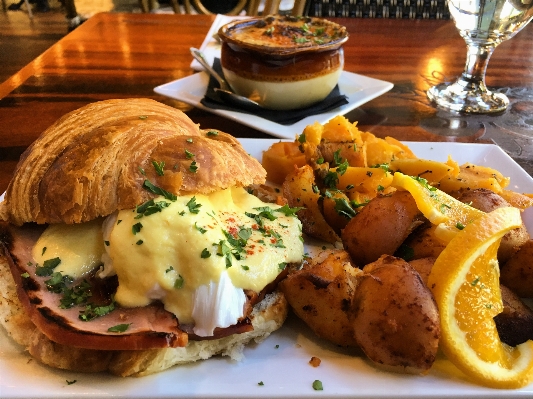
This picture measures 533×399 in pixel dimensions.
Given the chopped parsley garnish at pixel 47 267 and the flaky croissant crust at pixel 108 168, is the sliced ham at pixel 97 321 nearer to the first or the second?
the chopped parsley garnish at pixel 47 267

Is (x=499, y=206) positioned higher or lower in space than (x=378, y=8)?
higher

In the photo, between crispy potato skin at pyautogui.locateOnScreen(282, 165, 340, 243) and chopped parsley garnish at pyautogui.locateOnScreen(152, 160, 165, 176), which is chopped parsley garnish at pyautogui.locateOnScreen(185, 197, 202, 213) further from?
crispy potato skin at pyautogui.locateOnScreen(282, 165, 340, 243)

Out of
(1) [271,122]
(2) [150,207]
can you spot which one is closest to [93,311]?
(2) [150,207]

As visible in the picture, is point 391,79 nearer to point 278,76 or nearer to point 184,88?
point 278,76

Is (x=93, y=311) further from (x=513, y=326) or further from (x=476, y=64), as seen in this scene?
(x=476, y=64)

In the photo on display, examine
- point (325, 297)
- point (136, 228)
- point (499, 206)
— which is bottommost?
point (325, 297)

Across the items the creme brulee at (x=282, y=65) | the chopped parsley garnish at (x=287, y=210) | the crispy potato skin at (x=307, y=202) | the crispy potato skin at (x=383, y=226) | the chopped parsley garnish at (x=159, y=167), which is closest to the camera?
the chopped parsley garnish at (x=159, y=167)

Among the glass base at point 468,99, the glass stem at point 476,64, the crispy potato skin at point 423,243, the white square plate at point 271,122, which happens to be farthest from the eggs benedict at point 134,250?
the glass stem at point 476,64

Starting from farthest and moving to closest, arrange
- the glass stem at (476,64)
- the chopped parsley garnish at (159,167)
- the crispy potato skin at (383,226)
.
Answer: the glass stem at (476,64) < the crispy potato skin at (383,226) < the chopped parsley garnish at (159,167)
